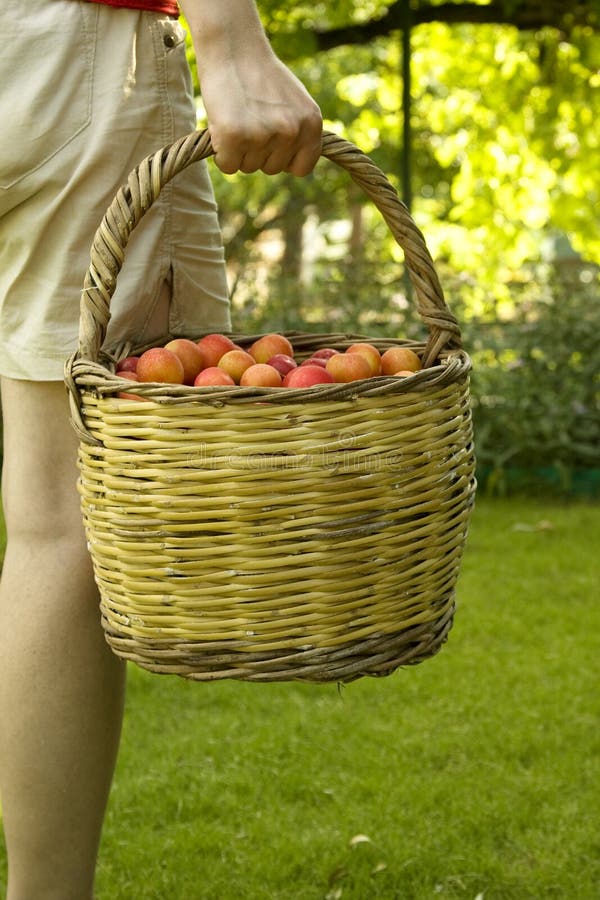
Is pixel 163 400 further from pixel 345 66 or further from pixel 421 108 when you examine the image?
pixel 345 66

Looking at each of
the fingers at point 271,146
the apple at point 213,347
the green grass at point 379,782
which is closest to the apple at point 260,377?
the apple at point 213,347

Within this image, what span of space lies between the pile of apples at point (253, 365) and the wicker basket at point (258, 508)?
79 millimetres

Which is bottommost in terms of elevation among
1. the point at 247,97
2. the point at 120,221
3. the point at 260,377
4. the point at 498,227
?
the point at 498,227

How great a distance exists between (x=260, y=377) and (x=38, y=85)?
40cm

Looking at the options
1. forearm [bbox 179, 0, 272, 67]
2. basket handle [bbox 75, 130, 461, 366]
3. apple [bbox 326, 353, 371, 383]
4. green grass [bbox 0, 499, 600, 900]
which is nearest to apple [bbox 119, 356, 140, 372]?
basket handle [bbox 75, 130, 461, 366]

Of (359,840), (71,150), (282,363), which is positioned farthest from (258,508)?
(359,840)

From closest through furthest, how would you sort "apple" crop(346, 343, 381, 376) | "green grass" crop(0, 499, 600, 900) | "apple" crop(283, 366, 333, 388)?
1. "apple" crop(283, 366, 333, 388)
2. "apple" crop(346, 343, 381, 376)
3. "green grass" crop(0, 499, 600, 900)

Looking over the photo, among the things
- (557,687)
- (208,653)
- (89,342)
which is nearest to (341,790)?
(557,687)

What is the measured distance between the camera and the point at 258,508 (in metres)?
1.06

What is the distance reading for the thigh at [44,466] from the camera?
4.17 ft

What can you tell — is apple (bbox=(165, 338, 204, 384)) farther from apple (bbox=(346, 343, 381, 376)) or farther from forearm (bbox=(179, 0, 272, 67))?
forearm (bbox=(179, 0, 272, 67))

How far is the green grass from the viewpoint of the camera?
172cm

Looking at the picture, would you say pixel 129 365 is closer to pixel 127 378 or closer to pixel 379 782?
pixel 127 378

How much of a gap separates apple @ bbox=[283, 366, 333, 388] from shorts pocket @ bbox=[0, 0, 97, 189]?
1.17ft
